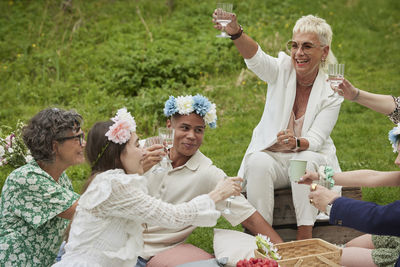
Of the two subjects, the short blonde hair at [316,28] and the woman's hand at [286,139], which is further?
the short blonde hair at [316,28]

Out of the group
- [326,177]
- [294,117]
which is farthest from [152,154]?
[294,117]

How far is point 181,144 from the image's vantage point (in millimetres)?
5059

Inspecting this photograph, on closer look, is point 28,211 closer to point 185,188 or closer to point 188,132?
point 185,188

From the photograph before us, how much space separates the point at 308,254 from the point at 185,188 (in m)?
1.21

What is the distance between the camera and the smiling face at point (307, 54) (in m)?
5.52

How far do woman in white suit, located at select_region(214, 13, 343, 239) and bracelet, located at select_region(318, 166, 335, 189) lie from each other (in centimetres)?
57

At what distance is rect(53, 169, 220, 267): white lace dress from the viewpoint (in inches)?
149

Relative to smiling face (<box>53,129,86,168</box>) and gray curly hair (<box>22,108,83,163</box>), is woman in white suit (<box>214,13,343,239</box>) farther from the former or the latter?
gray curly hair (<box>22,108,83,163</box>)

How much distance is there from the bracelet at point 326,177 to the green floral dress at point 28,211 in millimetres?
2003

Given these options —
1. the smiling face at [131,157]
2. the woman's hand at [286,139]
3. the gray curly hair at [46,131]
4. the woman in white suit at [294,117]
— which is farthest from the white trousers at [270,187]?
the gray curly hair at [46,131]

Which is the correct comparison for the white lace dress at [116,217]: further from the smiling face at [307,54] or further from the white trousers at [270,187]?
the smiling face at [307,54]

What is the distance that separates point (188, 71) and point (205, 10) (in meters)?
3.12

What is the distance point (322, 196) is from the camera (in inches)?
158

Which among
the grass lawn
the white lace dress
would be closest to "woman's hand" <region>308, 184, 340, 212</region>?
the white lace dress
